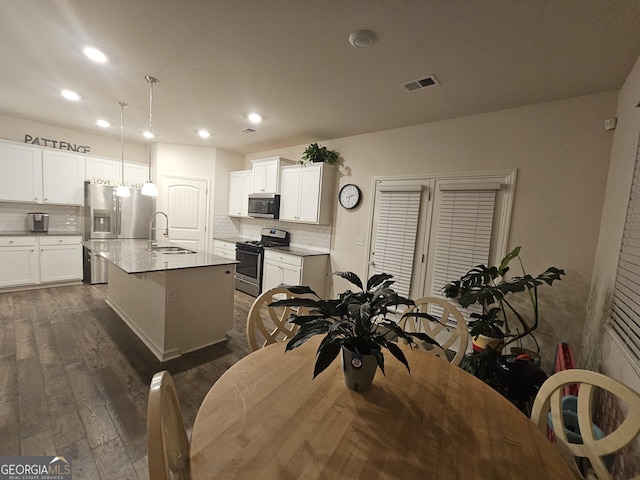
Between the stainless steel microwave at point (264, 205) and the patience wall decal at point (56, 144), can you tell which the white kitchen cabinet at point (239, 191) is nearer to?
the stainless steel microwave at point (264, 205)

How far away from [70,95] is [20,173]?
1.99m

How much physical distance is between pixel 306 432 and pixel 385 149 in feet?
11.2

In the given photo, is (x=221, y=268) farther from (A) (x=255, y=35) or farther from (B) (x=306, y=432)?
(B) (x=306, y=432)

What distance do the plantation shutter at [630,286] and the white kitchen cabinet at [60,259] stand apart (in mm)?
6506

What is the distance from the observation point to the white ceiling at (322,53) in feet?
5.28

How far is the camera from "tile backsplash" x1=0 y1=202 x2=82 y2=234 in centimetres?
425

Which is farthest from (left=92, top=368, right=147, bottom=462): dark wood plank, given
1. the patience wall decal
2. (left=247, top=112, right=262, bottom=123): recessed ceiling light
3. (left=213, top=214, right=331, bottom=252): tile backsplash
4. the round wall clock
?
the patience wall decal

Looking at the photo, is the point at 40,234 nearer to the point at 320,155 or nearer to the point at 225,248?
the point at 225,248

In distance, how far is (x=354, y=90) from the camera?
2576mm

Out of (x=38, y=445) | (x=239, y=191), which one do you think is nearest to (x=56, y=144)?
(x=239, y=191)

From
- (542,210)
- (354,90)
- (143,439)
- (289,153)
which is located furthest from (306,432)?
(289,153)

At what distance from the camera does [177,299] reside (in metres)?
2.57

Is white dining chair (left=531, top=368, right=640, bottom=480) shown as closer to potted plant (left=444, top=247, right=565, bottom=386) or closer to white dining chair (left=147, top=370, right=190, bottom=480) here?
potted plant (left=444, top=247, right=565, bottom=386)

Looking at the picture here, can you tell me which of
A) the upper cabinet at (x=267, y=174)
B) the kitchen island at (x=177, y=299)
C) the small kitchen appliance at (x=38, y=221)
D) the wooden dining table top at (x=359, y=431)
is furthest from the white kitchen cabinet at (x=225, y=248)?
the wooden dining table top at (x=359, y=431)
